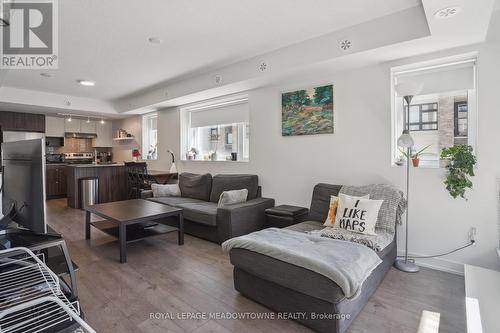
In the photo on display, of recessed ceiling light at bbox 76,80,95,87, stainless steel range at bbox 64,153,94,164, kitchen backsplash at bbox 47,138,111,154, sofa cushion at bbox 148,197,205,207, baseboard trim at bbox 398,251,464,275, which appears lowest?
baseboard trim at bbox 398,251,464,275

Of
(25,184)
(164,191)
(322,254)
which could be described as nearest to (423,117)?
(322,254)

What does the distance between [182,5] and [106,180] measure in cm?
507

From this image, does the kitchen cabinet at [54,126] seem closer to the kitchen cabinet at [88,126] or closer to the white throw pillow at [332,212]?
the kitchen cabinet at [88,126]

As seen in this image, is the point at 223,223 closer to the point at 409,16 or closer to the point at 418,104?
the point at 418,104

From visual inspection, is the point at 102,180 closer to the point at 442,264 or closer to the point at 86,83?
the point at 86,83

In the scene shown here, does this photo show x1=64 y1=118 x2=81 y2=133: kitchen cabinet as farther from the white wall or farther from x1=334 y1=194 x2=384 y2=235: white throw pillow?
x1=334 y1=194 x2=384 y2=235: white throw pillow

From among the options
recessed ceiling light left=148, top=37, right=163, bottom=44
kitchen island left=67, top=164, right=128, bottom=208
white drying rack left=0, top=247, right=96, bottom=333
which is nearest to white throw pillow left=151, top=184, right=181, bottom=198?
kitchen island left=67, top=164, right=128, bottom=208

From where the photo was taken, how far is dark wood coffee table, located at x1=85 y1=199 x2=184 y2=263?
118 inches

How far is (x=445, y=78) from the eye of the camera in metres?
2.80

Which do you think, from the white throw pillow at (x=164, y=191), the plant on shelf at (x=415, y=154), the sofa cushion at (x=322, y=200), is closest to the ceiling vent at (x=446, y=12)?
the plant on shelf at (x=415, y=154)

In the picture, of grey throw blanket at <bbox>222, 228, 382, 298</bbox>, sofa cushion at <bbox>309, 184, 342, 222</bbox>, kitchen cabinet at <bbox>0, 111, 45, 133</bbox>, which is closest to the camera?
grey throw blanket at <bbox>222, 228, 382, 298</bbox>

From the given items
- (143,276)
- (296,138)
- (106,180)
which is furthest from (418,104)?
(106,180)

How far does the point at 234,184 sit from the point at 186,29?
2.33 meters

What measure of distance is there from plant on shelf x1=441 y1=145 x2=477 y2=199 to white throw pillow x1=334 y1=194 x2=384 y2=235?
64cm
